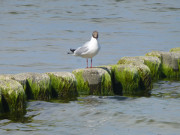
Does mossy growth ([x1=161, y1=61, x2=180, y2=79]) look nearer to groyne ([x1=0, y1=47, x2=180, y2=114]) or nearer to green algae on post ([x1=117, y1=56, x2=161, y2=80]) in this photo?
green algae on post ([x1=117, y1=56, x2=161, y2=80])

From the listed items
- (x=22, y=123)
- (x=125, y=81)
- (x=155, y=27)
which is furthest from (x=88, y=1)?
(x=22, y=123)

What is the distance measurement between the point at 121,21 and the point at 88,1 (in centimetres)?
1601

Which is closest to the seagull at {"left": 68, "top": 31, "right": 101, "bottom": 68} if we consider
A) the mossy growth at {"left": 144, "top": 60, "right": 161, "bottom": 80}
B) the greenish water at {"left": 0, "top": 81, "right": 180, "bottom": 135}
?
the greenish water at {"left": 0, "top": 81, "right": 180, "bottom": 135}

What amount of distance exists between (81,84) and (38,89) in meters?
1.21

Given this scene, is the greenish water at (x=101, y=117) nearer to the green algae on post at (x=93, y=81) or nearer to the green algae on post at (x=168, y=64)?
the green algae on post at (x=93, y=81)

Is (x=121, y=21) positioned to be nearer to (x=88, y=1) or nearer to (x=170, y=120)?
(x=88, y=1)

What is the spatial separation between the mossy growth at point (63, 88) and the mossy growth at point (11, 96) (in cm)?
129

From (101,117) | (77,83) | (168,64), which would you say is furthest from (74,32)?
(101,117)

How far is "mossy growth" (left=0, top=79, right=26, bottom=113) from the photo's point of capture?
349 inches

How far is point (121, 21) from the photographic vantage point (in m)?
28.6

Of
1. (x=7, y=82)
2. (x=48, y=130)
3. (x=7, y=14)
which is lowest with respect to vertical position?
(x=48, y=130)

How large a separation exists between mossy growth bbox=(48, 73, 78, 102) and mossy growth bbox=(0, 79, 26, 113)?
1.29 meters

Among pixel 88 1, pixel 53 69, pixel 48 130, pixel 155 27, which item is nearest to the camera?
pixel 48 130

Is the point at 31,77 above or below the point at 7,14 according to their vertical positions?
below
